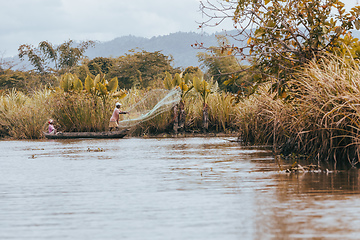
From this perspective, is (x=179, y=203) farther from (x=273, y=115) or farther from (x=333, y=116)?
(x=273, y=115)

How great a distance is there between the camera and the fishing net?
84.3ft

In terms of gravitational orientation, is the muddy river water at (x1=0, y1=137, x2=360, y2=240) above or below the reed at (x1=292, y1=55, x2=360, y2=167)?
below

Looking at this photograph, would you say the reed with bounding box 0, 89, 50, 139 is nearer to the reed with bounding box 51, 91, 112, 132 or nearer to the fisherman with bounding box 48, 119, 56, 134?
the reed with bounding box 51, 91, 112, 132

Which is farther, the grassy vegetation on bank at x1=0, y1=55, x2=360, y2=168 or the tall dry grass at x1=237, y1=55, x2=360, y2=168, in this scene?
the grassy vegetation on bank at x1=0, y1=55, x2=360, y2=168

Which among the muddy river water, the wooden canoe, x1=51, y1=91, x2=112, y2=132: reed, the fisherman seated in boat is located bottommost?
the muddy river water

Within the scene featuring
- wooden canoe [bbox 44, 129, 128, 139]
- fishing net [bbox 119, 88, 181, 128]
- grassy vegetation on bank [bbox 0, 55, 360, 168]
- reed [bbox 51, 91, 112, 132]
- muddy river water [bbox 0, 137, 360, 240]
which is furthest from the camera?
reed [bbox 51, 91, 112, 132]

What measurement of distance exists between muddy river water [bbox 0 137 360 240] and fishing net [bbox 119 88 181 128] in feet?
49.7

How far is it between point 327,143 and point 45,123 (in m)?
18.9

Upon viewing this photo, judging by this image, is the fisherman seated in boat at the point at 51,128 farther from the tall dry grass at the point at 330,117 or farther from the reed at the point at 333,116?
the reed at the point at 333,116

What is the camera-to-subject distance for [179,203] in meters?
6.25

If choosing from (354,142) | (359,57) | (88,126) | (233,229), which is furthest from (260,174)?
(88,126)

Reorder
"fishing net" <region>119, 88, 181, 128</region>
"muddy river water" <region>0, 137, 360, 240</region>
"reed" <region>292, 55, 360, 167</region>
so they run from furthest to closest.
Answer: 1. "fishing net" <region>119, 88, 181, 128</region>
2. "reed" <region>292, 55, 360, 167</region>
3. "muddy river water" <region>0, 137, 360, 240</region>

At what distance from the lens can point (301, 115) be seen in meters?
10.6

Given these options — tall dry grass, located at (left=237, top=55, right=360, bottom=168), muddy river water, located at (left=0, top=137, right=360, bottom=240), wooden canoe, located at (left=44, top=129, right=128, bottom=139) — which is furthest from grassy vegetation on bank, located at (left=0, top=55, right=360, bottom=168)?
wooden canoe, located at (left=44, top=129, right=128, bottom=139)
